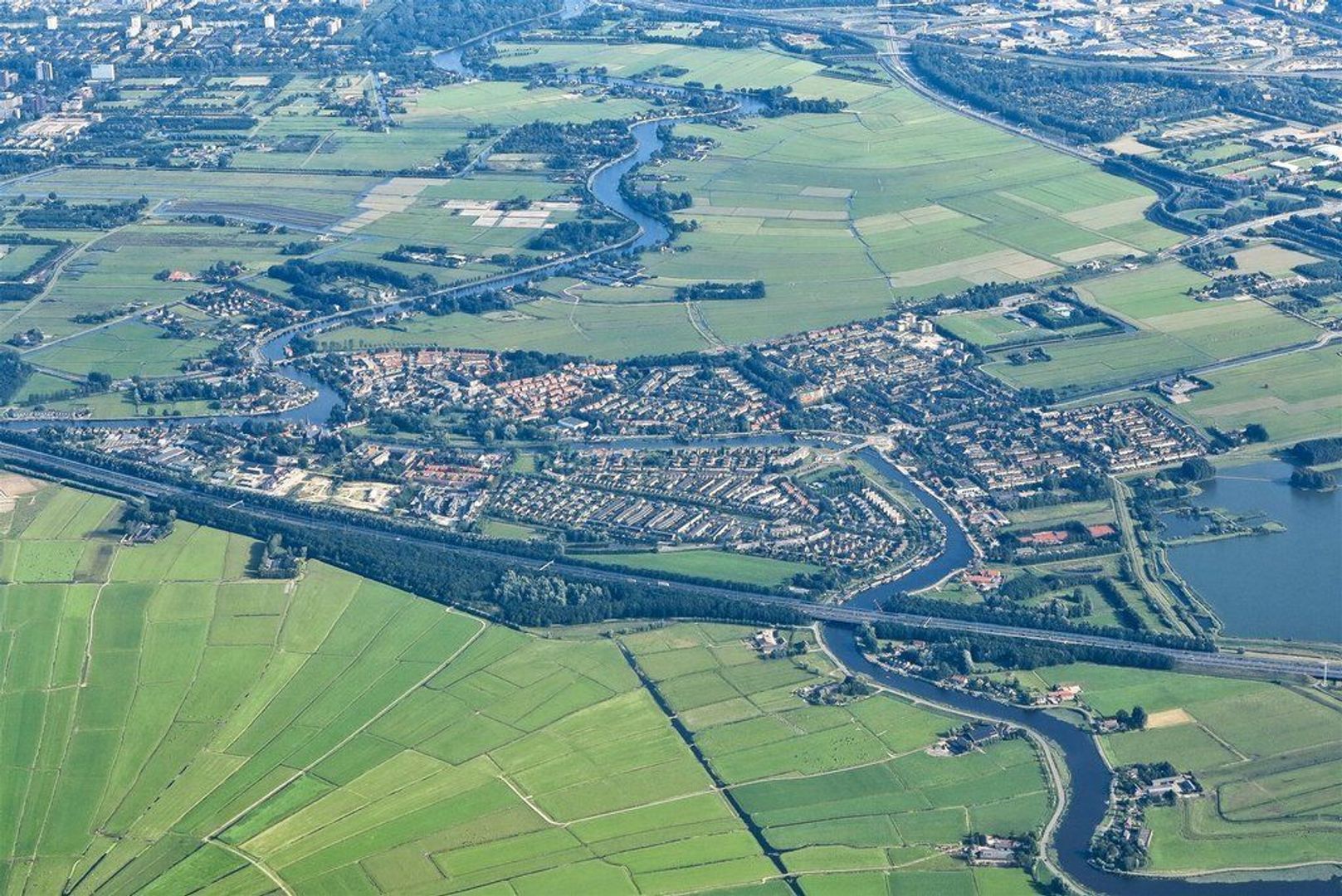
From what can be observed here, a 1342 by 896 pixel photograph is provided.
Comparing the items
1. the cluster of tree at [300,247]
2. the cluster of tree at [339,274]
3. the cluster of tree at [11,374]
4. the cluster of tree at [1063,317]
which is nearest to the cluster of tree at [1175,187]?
the cluster of tree at [1063,317]

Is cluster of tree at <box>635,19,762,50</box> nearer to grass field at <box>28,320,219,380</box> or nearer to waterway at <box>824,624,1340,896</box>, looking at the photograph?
grass field at <box>28,320,219,380</box>

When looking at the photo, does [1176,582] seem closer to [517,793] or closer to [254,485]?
[517,793]

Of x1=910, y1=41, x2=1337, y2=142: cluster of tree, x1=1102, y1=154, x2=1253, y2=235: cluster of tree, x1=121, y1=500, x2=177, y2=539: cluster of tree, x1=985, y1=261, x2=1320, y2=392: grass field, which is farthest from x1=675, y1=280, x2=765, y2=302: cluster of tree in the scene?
x1=910, y1=41, x2=1337, y2=142: cluster of tree

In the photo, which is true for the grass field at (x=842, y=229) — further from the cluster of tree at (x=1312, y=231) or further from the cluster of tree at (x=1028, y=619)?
the cluster of tree at (x=1028, y=619)

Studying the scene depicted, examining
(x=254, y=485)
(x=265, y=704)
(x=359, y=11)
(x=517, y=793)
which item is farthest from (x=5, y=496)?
(x=359, y=11)

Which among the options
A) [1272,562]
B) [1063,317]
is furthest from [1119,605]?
[1063,317]

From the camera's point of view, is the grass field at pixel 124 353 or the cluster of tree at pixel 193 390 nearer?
the cluster of tree at pixel 193 390
